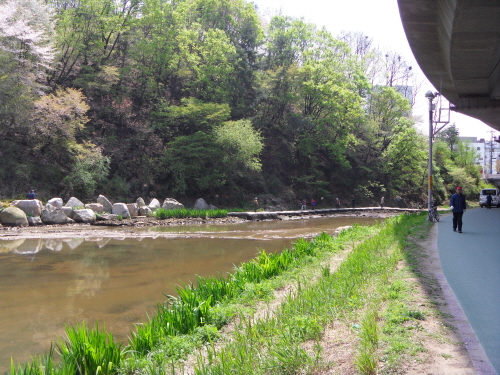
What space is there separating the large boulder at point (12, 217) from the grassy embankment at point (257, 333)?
18271 millimetres

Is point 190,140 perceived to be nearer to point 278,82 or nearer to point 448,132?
point 278,82

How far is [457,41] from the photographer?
38.6 feet

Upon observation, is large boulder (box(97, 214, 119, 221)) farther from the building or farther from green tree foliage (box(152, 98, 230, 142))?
the building

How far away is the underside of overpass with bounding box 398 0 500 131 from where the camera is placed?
9824 mm

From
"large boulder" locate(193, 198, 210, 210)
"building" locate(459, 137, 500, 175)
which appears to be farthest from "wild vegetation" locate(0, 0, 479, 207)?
"building" locate(459, 137, 500, 175)

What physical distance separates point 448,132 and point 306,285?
7894 cm

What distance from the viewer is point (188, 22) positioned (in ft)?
159

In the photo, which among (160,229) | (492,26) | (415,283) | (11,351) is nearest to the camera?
(11,351)

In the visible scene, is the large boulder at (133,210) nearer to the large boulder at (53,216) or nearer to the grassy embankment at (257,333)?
the large boulder at (53,216)

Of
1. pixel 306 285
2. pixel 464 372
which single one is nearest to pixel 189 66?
pixel 306 285

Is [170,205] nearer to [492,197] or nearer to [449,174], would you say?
[492,197]

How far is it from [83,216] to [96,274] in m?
14.5

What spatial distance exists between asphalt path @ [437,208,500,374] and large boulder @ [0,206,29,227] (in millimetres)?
20486

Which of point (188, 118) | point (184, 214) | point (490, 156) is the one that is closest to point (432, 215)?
point (184, 214)
